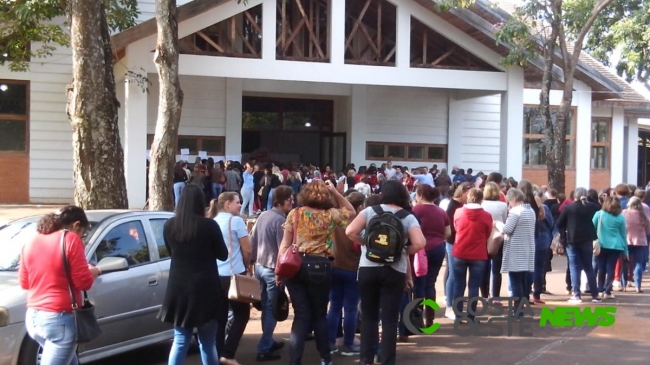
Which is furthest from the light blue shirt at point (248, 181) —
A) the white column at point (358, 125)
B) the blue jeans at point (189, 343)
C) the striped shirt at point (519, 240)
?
the blue jeans at point (189, 343)

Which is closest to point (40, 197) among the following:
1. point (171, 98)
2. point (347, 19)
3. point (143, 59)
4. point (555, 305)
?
point (143, 59)

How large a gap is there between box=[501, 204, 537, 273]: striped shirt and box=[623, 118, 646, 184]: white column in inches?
1027

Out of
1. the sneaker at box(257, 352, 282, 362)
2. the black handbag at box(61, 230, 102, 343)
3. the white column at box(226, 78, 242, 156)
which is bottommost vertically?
the sneaker at box(257, 352, 282, 362)

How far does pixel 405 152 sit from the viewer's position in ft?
92.3

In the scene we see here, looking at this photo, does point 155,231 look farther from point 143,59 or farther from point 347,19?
point 347,19

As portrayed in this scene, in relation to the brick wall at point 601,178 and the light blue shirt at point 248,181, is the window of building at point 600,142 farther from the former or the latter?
the light blue shirt at point 248,181

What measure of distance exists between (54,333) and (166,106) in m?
6.86

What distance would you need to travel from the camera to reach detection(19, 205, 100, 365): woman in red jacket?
558 centimetres

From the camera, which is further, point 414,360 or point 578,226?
point 578,226

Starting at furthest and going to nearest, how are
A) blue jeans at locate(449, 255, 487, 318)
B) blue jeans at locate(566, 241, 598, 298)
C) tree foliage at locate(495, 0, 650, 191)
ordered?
1. tree foliage at locate(495, 0, 650, 191)
2. blue jeans at locate(566, 241, 598, 298)
3. blue jeans at locate(449, 255, 487, 318)

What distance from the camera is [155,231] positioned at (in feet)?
26.0

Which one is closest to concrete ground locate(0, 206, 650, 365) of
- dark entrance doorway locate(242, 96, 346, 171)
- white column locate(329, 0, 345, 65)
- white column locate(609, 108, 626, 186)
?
white column locate(329, 0, 345, 65)

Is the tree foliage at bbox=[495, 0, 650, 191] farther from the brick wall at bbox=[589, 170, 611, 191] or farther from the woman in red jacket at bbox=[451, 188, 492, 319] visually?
the brick wall at bbox=[589, 170, 611, 191]

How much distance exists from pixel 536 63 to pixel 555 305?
12495 millimetres
